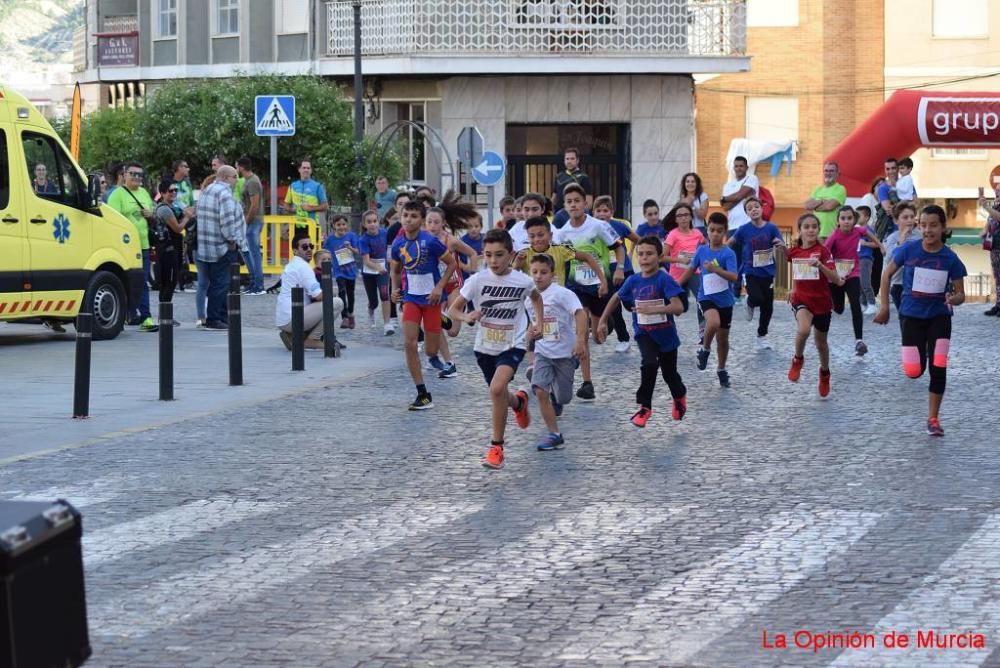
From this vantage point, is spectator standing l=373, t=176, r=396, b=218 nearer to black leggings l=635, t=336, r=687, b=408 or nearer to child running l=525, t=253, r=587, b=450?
black leggings l=635, t=336, r=687, b=408

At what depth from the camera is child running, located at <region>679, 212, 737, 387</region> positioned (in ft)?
52.8

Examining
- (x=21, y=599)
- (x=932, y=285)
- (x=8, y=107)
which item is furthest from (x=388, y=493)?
(x=8, y=107)

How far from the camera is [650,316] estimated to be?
→ 1346 centimetres

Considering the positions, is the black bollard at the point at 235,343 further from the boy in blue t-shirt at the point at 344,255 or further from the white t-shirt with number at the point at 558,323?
the boy in blue t-shirt at the point at 344,255

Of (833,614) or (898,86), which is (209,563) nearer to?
(833,614)

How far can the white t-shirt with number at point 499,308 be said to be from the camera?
11891 mm

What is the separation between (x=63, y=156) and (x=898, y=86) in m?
30.8

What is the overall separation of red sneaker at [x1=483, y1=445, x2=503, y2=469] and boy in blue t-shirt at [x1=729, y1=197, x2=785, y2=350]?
7.41m

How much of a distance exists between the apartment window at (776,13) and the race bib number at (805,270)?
32.3 meters

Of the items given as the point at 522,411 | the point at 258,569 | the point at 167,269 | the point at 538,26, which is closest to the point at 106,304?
the point at 167,269

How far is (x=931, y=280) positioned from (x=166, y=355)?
19.1 feet

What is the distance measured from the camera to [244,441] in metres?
12.5

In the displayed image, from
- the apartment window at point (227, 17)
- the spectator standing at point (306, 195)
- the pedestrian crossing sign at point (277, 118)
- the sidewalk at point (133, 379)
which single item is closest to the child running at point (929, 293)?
the sidewalk at point (133, 379)

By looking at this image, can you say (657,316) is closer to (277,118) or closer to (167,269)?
(167,269)
